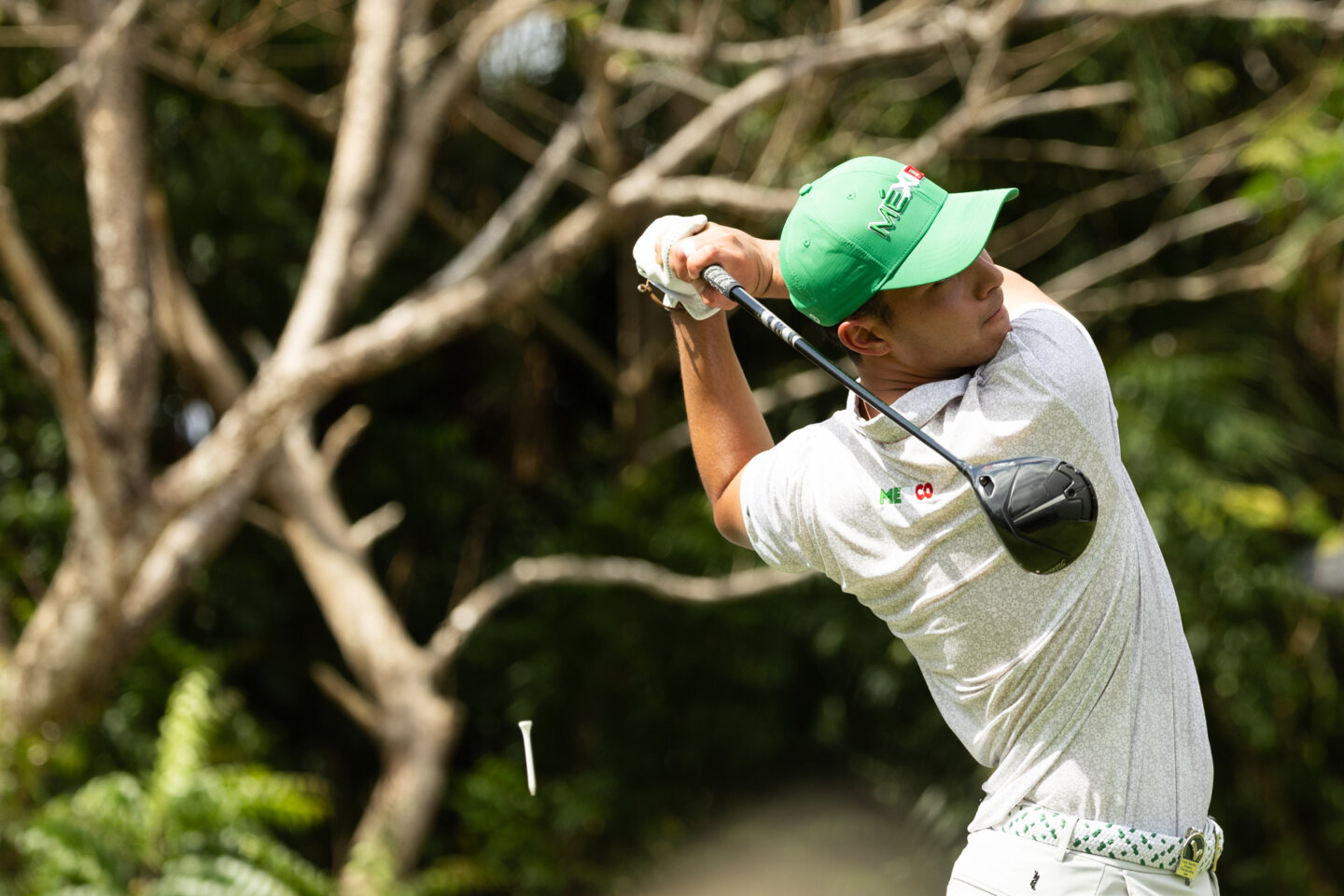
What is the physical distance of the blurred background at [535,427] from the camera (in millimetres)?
4566

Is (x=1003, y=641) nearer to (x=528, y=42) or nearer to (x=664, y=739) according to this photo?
(x=664, y=739)

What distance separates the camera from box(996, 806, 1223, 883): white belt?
1454 mm

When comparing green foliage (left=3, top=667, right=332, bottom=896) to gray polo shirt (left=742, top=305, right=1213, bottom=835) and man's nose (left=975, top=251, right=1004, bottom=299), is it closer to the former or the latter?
gray polo shirt (left=742, top=305, right=1213, bottom=835)

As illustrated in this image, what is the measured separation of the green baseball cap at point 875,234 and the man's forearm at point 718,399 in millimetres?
239

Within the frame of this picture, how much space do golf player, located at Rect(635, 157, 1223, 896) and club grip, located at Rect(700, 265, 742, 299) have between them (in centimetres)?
9

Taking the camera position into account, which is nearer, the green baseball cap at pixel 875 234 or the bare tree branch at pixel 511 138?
the green baseball cap at pixel 875 234

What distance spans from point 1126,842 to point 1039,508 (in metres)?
0.42

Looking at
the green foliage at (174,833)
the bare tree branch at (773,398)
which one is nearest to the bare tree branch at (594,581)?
the bare tree branch at (773,398)

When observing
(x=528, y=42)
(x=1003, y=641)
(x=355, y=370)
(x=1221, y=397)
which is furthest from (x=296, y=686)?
(x=1003, y=641)

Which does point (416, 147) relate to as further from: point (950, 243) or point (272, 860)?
point (950, 243)

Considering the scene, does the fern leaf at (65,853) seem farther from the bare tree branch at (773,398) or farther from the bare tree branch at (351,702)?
the bare tree branch at (773,398)

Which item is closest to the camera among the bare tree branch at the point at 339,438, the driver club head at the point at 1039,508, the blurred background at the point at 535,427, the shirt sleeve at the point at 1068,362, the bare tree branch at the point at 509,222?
the driver club head at the point at 1039,508

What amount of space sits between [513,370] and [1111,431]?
6.02 metres

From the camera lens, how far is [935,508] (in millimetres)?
1449
